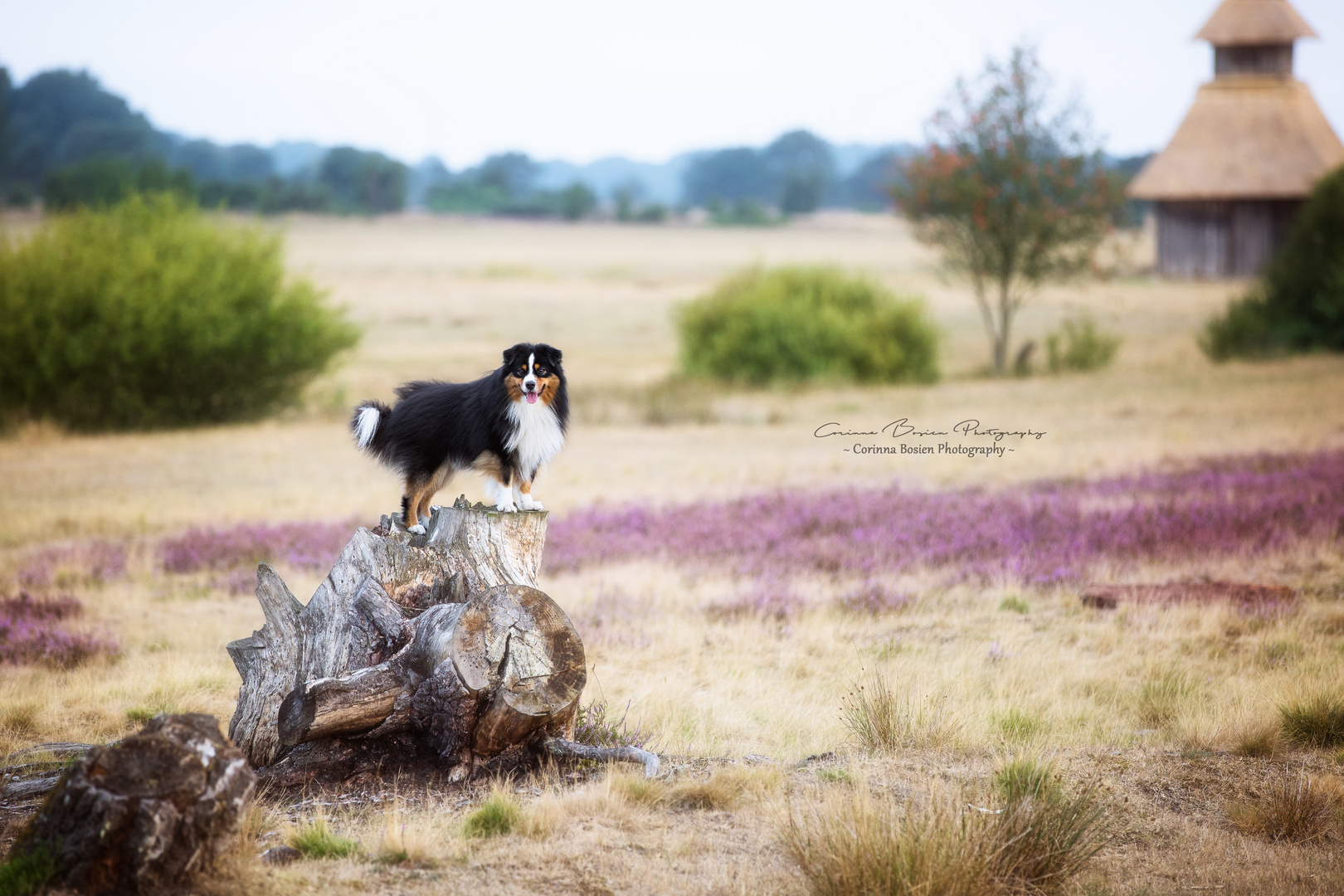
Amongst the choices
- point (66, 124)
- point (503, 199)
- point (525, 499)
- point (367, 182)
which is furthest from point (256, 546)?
point (503, 199)

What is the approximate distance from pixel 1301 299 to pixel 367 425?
32.1 m

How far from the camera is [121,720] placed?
21.8 feet

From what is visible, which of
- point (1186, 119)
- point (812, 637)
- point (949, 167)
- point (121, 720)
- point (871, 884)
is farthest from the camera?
point (1186, 119)

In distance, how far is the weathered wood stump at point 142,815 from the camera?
3.79 m

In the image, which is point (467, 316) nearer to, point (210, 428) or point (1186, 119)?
point (210, 428)

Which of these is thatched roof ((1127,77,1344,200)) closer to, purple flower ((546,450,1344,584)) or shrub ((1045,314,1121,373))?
shrub ((1045,314,1121,373))

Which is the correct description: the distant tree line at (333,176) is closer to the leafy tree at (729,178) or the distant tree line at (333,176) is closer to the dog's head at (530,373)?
the leafy tree at (729,178)

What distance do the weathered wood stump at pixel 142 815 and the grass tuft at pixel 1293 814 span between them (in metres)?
4.43

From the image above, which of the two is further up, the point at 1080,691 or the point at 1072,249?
the point at 1072,249

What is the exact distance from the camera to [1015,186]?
30.1 meters

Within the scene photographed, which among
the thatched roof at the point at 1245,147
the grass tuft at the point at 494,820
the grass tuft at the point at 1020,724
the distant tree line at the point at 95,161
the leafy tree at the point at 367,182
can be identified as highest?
the leafy tree at the point at 367,182

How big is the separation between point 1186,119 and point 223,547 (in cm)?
5291

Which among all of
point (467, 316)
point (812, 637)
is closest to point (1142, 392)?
point (812, 637)

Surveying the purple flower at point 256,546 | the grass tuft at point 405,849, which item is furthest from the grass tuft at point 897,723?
the purple flower at point 256,546
